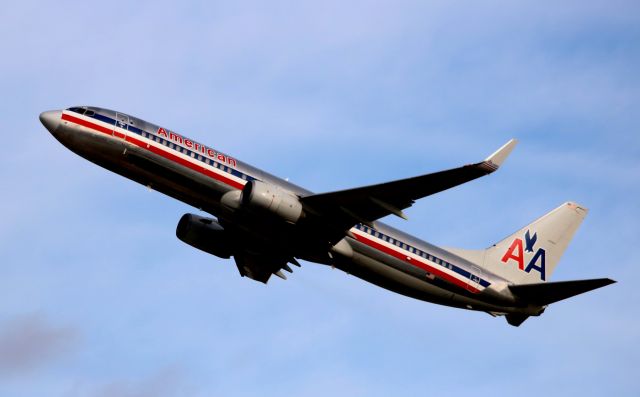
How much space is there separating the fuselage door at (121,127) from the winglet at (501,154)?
17143mm

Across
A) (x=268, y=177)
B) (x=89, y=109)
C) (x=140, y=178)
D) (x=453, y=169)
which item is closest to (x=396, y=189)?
(x=453, y=169)

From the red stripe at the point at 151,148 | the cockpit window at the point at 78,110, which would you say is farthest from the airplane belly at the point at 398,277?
the cockpit window at the point at 78,110

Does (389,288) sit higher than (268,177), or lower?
lower

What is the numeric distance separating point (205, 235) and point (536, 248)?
19140 mm

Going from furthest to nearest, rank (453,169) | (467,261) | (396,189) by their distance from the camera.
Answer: (467,261) < (396,189) < (453,169)

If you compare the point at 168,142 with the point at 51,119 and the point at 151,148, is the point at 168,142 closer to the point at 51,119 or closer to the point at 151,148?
the point at 151,148

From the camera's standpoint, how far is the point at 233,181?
48.3 meters

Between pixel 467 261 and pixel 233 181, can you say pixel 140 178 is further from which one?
pixel 467 261

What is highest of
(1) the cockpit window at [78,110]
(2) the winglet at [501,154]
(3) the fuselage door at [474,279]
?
(1) the cockpit window at [78,110]

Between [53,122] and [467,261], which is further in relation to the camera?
[467,261]

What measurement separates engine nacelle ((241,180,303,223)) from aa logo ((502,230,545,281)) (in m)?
15.0

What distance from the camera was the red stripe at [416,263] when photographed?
Answer: 5041 cm

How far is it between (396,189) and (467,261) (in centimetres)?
972

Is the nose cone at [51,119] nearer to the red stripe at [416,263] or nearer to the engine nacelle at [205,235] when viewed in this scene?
the engine nacelle at [205,235]
